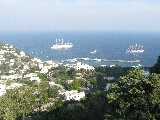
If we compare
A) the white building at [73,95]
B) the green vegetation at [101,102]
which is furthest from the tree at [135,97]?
the white building at [73,95]

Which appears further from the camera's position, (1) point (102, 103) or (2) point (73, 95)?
(2) point (73, 95)

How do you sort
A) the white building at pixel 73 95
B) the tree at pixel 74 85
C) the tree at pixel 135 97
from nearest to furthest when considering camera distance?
the tree at pixel 135 97
the white building at pixel 73 95
the tree at pixel 74 85

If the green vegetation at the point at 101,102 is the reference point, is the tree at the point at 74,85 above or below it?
below

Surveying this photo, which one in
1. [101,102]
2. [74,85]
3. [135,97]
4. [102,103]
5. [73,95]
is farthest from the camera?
[74,85]

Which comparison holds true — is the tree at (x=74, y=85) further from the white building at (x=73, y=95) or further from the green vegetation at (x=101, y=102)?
the white building at (x=73, y=95)

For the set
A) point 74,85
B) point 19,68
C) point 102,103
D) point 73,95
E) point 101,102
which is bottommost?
point 19,68

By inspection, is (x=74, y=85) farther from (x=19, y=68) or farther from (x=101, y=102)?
(x=19, y=68)

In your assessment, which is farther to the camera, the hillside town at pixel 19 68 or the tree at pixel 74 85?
the hillside town at pixel 19 68

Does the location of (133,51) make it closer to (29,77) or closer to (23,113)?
(29,77)

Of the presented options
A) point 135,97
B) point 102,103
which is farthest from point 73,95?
point 135,97

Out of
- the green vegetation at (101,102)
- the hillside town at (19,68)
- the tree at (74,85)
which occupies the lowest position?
the hillside town at (19,68)
